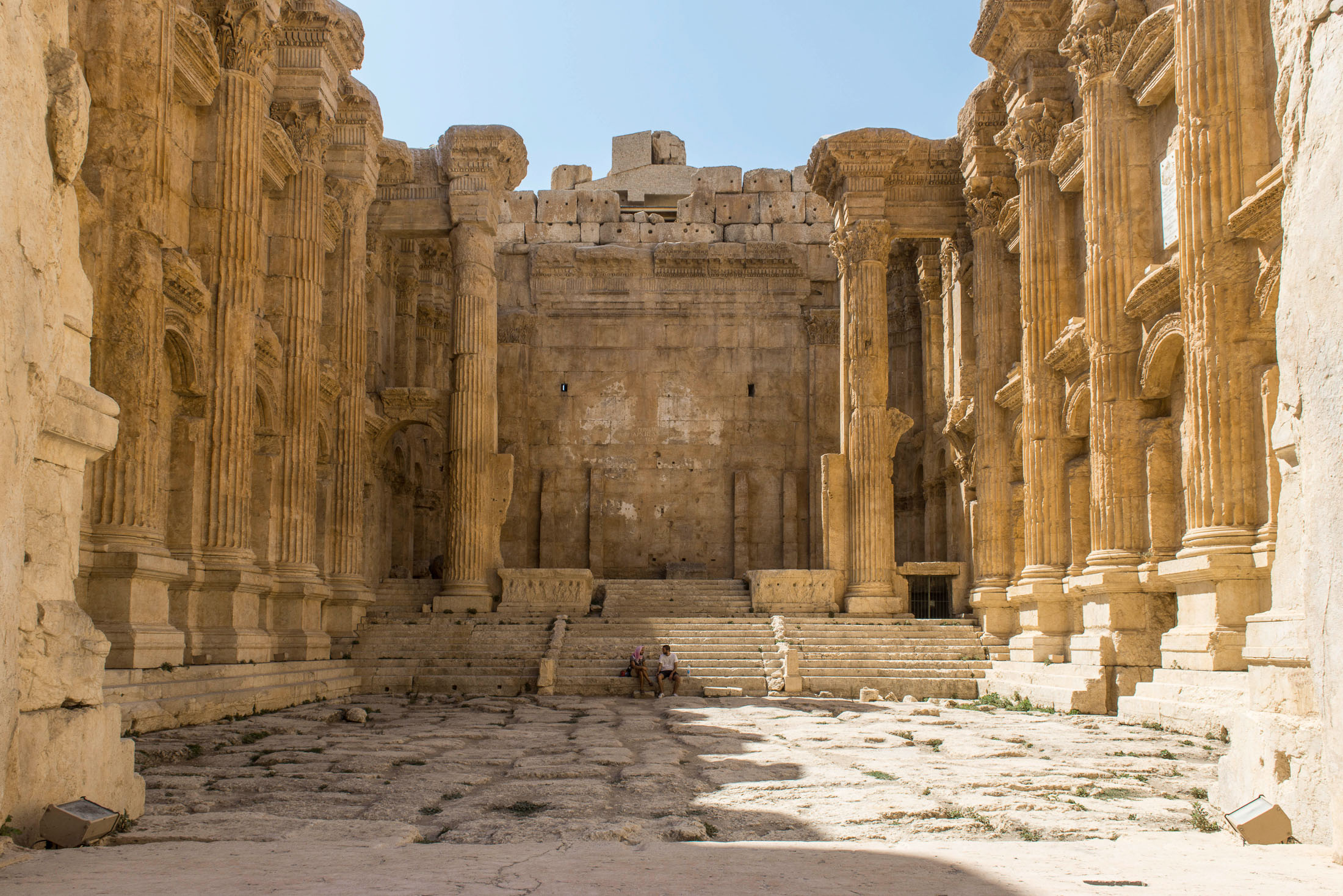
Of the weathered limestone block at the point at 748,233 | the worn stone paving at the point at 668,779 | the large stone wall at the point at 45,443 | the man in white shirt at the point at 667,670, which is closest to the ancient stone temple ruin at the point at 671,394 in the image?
the large stone wall at the point at 45,443

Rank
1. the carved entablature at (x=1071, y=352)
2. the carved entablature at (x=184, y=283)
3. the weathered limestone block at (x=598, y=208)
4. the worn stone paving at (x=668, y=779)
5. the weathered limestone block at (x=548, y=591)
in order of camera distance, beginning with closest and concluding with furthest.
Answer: the worn stone paving at (x=668, y=779), the carved entablature at (x=184, y=283), the carved entablature at (x=1071, y=352), the weathered limestone block at (x=548, y=591), the weathered limestone block at (x=598, y=208)

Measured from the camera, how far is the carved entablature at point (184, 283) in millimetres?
12547

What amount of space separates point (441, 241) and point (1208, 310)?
19.7 meters

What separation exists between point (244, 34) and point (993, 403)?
12.8 metres

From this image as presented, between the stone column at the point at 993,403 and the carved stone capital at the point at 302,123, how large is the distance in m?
10.9

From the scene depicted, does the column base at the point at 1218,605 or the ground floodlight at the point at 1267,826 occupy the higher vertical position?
the column base at the point at 1218,605

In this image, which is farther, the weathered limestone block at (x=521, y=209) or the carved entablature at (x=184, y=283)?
the weathered limestone block at (x=521, y=209)

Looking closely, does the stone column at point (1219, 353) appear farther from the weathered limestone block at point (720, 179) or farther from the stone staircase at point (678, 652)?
the weathered limestone block at point (720, 179)

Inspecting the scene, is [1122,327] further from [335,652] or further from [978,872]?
[335,652]

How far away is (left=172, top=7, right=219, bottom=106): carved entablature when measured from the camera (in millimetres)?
13195

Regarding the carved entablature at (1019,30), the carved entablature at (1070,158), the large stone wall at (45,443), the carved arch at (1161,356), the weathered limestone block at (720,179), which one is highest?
the weathered limestone block at (720,179)

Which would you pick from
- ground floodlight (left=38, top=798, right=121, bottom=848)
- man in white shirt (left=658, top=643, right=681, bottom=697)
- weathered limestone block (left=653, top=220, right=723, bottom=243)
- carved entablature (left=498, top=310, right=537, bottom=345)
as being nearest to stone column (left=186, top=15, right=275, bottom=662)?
man in white shirt (left=658, top=643, right=681, bottom=697)

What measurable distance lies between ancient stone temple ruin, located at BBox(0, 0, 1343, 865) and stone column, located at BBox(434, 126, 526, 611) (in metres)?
0.08

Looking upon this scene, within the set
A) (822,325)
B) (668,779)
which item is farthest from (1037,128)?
(822,325)
